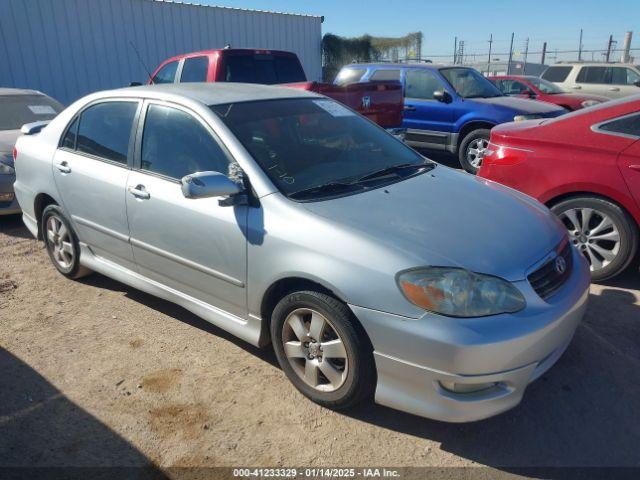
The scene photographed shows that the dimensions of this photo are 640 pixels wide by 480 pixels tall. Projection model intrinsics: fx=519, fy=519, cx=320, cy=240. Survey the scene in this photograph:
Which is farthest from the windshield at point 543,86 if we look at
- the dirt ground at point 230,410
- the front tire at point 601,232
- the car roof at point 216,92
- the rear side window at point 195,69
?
the car roof at point 216,92

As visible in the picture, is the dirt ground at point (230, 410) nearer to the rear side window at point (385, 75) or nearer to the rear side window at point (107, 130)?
the rear side window at point (107, 130)

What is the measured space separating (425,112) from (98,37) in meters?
7.91

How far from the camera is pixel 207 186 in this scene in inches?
108

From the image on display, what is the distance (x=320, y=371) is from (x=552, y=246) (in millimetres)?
1422

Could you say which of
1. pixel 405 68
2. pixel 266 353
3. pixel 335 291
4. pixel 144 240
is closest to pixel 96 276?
pixel 144 240

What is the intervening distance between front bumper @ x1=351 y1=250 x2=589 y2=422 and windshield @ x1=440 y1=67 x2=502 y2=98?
6978 mm

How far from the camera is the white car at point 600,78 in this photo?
44.3 ft

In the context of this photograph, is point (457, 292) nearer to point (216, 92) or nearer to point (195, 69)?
point (216, 92)

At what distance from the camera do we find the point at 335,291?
251 cm

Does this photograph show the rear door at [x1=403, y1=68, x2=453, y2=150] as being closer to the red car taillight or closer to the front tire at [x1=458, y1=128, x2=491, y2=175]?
the front tire at [x1=458, y1=128, x2=491, y2=175]

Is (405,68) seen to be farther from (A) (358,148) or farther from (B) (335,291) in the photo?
(B) (335,291)

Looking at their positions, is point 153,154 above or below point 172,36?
below

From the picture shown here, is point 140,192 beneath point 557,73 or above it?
beneath

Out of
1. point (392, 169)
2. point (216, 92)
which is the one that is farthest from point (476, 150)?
point (216, 92)
